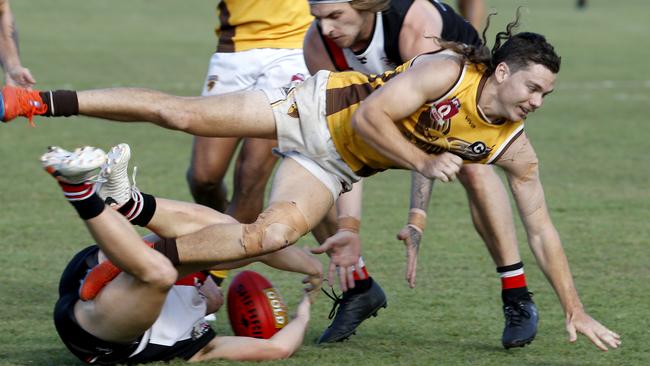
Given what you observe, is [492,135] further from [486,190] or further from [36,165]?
[36,165]

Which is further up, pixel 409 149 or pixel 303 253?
pixel 409 149

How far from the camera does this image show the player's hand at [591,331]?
206 inches

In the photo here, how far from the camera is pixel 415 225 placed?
586cm

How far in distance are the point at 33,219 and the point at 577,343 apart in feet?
14.0

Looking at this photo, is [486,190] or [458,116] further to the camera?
[486,190]

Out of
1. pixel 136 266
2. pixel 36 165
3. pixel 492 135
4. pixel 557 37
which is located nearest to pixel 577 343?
pixel 492 135

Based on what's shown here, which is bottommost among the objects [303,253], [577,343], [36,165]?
[36,165]

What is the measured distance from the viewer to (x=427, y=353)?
5723 millimetres

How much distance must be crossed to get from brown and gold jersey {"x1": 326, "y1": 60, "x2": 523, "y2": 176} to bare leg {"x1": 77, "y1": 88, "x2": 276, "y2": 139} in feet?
1.16

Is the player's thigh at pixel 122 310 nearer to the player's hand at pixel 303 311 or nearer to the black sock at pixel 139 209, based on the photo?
the black sock at pixel 139 209

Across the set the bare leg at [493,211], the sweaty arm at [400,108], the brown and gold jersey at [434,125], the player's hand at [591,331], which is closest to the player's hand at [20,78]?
the brown and gold jersey at [434,125]

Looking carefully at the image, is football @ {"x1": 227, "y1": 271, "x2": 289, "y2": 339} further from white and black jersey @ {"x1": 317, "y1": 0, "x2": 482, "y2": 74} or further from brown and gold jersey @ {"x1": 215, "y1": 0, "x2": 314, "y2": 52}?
brown and gold jersey @ {"x1": 215, "y1": 0, "x2": 314, "y2": 52}

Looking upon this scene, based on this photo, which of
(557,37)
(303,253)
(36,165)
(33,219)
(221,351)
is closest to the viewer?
(221,351)

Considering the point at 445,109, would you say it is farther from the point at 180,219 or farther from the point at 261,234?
the point at 180,219
